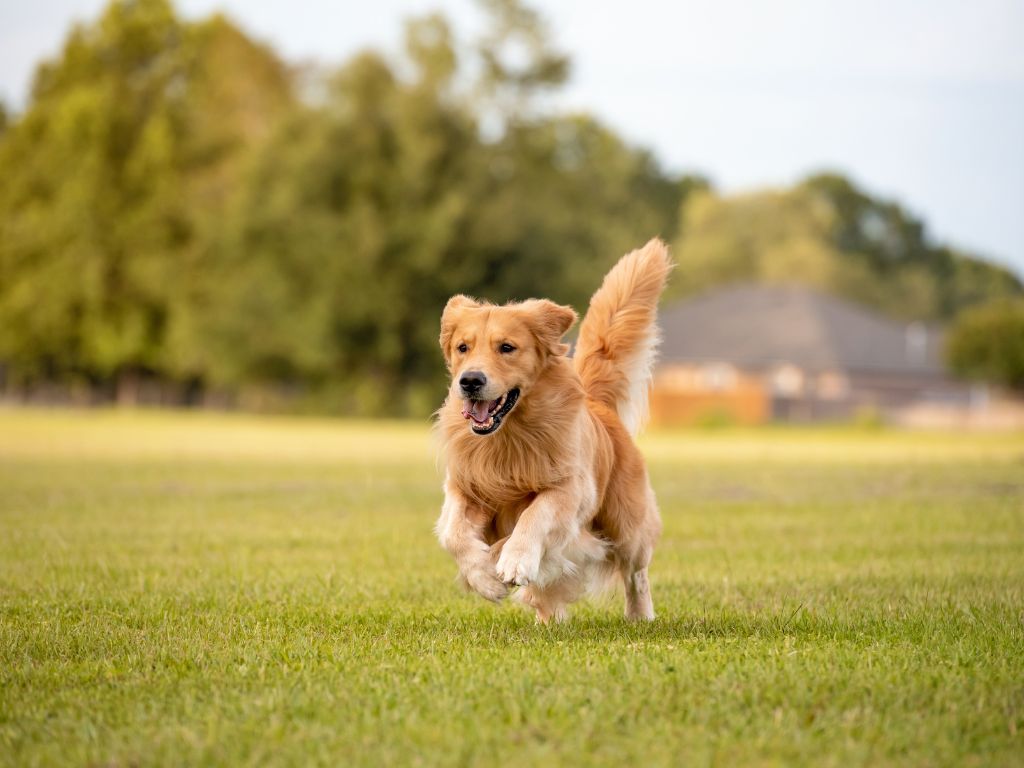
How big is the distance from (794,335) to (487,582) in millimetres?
57593

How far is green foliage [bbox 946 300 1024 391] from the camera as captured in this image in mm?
54219

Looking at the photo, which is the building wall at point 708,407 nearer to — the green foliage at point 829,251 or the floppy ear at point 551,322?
the green foliage at point 829,251

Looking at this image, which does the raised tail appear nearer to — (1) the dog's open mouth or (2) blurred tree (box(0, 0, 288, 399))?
(1) the dog's open mouth

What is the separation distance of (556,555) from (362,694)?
204 cm

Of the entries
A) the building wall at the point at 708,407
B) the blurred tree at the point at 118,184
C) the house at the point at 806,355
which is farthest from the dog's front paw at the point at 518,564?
the house at the point at 806,355

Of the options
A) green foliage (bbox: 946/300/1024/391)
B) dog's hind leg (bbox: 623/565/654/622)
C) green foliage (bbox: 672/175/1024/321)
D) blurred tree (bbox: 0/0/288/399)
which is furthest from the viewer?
green foliage (bbox: 672/175/1024/321)

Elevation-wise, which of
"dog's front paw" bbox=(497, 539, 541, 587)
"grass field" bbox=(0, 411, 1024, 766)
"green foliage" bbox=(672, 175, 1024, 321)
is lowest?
"grass field" bbox=(0, 411, 1024, 766)

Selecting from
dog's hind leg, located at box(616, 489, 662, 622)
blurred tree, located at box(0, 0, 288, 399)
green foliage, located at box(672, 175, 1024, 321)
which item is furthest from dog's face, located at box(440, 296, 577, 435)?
green foliage, located at box(672, 175, 1024, 321)

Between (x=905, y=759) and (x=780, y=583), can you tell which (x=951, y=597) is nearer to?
(x=780, y=583)

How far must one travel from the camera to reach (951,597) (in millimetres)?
7742

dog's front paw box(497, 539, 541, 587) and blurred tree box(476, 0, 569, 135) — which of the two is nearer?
dog's front paw box(497, 539, 541, 587)

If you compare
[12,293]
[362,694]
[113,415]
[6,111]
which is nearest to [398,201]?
[113,415]

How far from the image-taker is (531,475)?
21.8ft

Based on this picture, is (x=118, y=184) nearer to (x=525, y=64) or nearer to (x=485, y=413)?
(x=525, y=64)
